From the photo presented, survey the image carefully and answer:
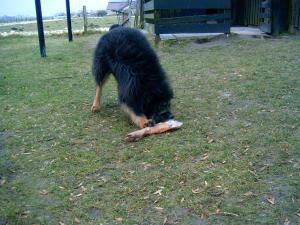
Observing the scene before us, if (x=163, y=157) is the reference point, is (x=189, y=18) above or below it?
above

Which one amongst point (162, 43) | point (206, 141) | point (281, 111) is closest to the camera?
point (206, 141)

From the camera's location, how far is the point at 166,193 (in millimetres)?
2994

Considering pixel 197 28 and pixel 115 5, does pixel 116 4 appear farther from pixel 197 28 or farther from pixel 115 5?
pixel 197 28

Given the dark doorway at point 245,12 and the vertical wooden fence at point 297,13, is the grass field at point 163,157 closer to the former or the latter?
the vertical wooden fence at point 297,13

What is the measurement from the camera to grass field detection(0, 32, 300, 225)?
9.14 feet

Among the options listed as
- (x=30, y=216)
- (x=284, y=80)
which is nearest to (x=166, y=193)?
(x=30, y=216)

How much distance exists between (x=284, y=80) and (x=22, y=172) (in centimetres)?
433

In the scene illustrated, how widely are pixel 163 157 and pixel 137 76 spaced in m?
1.18

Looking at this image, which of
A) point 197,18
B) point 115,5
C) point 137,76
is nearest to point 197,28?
point 197,18

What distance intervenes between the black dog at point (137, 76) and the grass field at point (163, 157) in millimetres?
284

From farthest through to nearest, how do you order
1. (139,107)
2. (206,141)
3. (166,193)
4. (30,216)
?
(139,107), (206,141), (166,193), (30,216)

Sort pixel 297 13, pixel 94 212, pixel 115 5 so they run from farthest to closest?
pixel 115 5
pixel 297 13
pixel 94 212

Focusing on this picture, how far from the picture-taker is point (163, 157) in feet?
11.9

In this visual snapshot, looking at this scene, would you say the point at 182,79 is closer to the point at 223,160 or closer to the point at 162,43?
the point at 223,160
